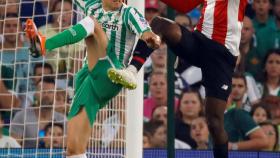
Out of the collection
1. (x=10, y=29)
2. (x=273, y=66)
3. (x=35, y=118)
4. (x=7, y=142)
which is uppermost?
(x=10, y=29)

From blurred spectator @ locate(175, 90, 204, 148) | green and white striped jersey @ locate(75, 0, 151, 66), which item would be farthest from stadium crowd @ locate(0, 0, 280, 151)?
green and white striped jersey @ locate(75, 0, 151, 66)

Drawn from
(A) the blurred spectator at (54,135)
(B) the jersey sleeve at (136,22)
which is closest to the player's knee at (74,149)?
(B) the jersey sleeve at (136,22)

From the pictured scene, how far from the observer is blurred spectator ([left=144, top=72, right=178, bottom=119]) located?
10984 millimetres

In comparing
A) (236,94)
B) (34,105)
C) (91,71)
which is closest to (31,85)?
(34,105)

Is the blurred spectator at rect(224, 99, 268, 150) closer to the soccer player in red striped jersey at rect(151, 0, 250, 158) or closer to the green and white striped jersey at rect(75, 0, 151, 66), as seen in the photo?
the soccer player in red striped jersey at rect(151, 0, 250, 158)

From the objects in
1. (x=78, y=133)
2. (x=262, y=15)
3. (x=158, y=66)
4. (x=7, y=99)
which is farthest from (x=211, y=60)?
(x=262, y=15)

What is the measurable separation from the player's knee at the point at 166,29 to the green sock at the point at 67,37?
0.63 metres

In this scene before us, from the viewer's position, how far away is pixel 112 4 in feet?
25.2

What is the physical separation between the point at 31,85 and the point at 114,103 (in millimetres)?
2475

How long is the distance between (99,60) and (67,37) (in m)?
0.52

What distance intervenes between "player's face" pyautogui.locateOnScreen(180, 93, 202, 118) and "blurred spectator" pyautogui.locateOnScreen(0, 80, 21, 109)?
6.15 feet

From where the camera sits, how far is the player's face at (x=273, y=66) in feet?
36.3

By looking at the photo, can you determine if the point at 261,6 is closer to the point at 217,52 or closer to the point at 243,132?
the point at 243,132

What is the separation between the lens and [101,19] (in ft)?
25.3
